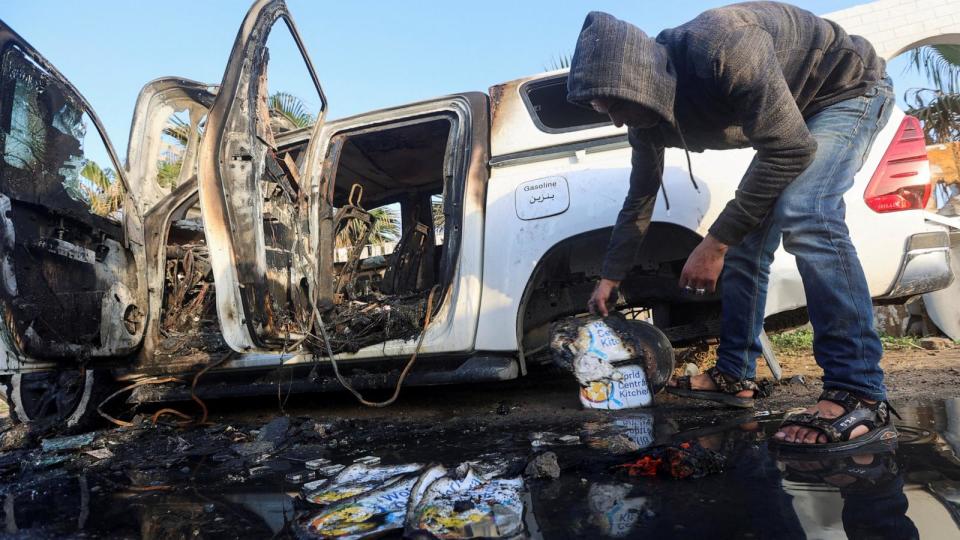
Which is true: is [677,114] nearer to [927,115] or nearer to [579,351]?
[579,351]

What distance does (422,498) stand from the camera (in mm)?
1426

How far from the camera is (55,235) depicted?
273 cm

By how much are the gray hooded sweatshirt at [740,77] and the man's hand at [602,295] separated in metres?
0.58

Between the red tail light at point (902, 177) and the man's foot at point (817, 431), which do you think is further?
the red tail light at point (902, 177)

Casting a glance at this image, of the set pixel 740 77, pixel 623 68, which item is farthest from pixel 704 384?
pixel 623 68

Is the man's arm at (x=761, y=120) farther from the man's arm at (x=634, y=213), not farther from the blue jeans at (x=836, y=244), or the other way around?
the man's arm at (x=634, y=213)

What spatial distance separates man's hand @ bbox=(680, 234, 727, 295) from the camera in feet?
6.14

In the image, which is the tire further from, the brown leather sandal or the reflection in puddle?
the brown leather sandal

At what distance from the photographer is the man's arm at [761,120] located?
62.1 inches

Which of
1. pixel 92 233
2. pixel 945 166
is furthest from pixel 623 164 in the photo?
pixel 945 166

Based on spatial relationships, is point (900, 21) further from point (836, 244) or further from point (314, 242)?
point (314, 242)

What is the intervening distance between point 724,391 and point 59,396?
3.53 meters

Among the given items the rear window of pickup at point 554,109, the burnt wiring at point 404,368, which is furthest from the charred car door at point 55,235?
the rear window of pickup at point 554,109

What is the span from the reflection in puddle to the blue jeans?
0.96 ft
